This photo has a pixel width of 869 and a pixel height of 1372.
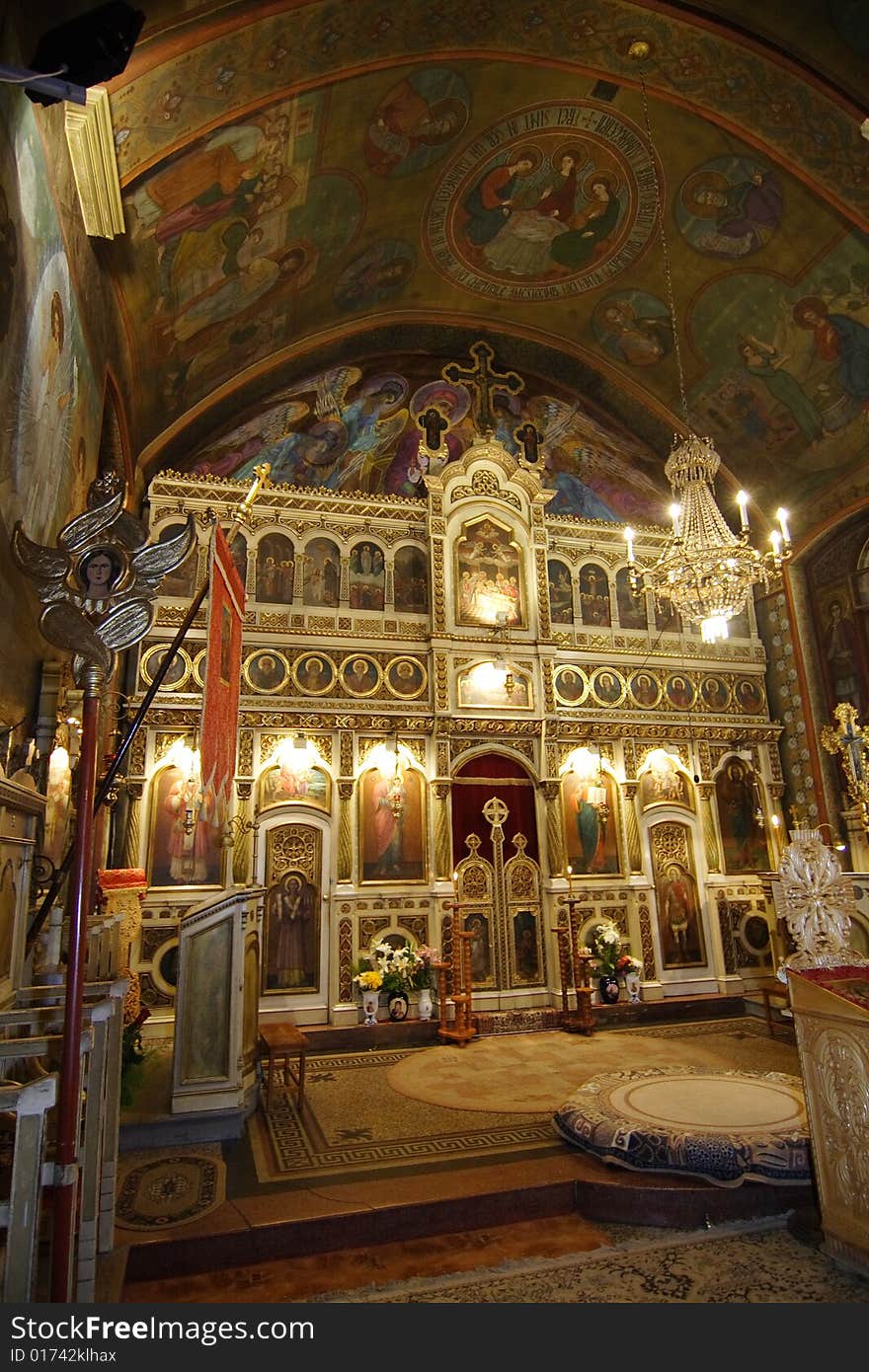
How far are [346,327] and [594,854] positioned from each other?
9.65m

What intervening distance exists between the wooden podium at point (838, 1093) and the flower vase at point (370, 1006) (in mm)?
6609

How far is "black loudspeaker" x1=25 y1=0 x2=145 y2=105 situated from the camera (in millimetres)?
4215

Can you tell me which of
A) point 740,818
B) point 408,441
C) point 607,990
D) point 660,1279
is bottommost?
point 660,1279

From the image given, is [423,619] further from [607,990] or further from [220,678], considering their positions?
[220,678]

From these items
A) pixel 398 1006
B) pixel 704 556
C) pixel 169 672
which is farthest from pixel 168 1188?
pixel 704 556

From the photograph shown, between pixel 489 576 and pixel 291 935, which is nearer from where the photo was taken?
pixel 291 935

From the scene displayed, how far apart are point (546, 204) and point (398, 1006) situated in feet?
39.0

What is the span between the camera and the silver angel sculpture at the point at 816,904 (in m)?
4.68

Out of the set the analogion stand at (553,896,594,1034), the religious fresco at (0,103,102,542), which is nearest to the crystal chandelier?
the analogion stand at (553,896,594,1034)

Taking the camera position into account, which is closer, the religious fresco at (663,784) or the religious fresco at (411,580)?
the religious fresco at (411,580)

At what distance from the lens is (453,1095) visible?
293 inches

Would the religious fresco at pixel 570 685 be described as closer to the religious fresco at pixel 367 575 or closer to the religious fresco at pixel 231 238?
the religious fresco at pixel 367 575

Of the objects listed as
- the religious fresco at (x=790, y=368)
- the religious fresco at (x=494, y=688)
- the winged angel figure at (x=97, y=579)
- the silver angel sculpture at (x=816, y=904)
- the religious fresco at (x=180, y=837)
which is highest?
the religious fresco at (x=790, y=368)

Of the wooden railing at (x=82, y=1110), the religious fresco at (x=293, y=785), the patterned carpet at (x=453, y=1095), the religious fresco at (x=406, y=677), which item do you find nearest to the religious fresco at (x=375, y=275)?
the religious fresco at (x=406, y=677)
